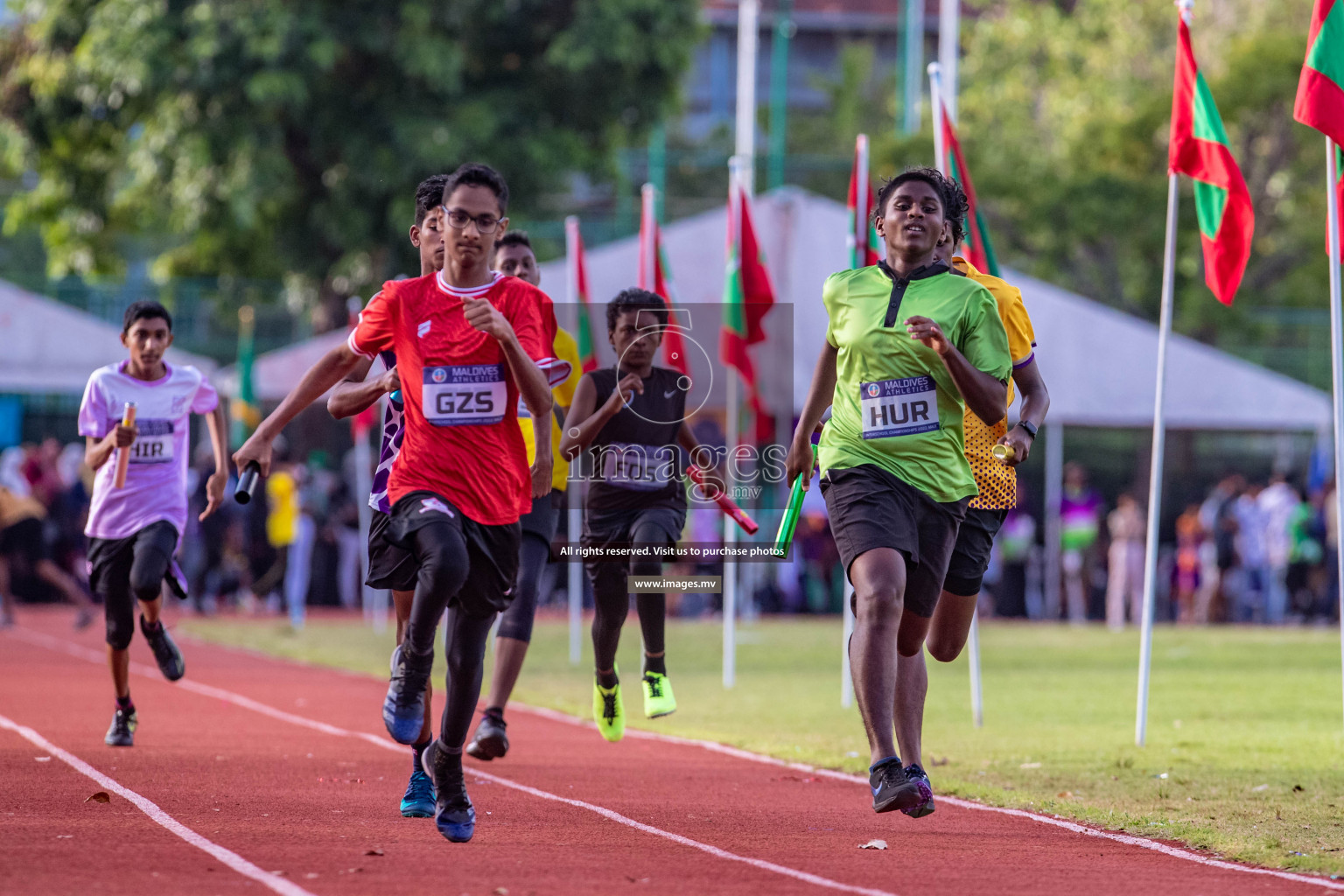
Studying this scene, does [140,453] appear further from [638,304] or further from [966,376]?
[966,376]

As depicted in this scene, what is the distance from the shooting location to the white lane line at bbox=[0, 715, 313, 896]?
225 inches

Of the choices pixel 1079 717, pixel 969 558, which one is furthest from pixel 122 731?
pixel 1079 717

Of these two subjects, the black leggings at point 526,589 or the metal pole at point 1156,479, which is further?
the metal pole at point 1156,479

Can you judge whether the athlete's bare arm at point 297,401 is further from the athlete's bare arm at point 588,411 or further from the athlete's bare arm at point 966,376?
the athlete's bare arm at point 588,411

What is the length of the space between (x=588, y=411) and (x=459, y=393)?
2680 millimetres

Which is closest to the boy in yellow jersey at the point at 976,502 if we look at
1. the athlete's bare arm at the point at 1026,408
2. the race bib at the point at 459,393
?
the athlete's bare arm at the point at 1026,408

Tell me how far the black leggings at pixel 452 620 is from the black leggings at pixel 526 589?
2.18 meters

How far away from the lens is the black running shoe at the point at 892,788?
6.50m

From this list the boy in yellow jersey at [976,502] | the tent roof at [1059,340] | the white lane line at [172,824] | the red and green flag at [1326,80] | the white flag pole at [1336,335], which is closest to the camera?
the white lane line at [172,824]

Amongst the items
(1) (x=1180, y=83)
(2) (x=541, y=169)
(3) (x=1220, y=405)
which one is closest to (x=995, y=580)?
(3) (x=1220, y=405)

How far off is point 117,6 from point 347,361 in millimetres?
21773

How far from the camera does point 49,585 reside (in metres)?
25.2

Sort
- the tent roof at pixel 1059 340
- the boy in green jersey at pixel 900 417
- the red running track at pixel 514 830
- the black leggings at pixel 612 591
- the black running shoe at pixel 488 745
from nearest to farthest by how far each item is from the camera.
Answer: the red running track at pixel 514 830 < the boy in green jersey at pixel 900 417 < the black running shoe at pixel 488 745 < the black leggings at pixel 612 591 < the tent roof at pixel 1059 340

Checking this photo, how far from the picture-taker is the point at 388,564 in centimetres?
663
